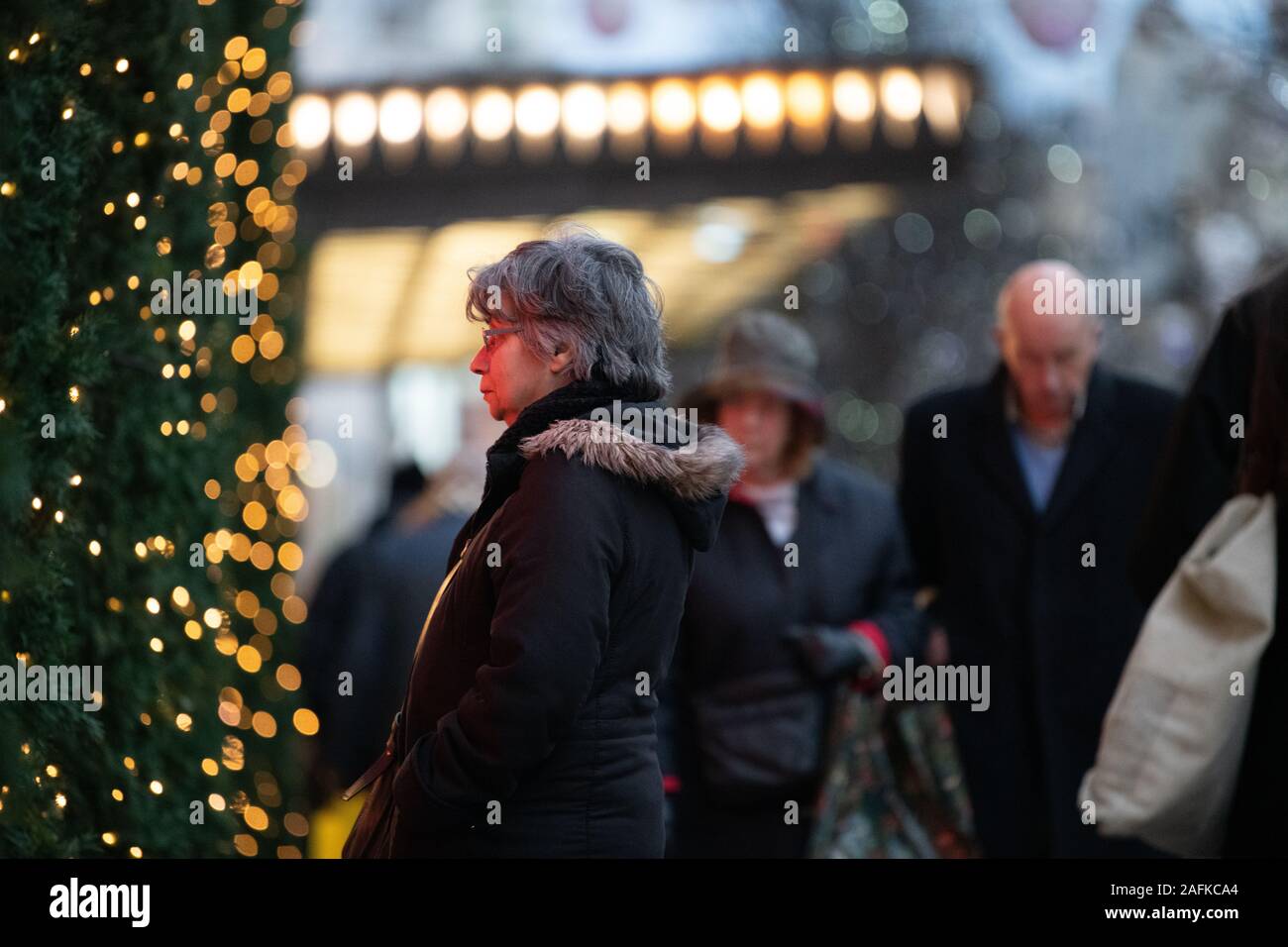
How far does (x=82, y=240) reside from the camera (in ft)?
12.3

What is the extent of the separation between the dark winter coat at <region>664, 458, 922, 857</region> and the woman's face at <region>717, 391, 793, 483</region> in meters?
0.15

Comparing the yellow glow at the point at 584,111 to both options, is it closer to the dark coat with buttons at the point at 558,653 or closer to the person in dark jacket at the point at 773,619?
the person in dark jacket at the point at 773,619

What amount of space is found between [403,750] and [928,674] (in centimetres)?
258

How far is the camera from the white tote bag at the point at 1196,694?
371 cm

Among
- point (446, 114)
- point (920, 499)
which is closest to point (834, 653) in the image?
point (920, 499)

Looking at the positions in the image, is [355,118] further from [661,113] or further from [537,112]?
[661,113]

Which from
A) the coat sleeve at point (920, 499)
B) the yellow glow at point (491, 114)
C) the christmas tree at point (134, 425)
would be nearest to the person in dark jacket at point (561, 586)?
the christmas tree at point (134, 425)

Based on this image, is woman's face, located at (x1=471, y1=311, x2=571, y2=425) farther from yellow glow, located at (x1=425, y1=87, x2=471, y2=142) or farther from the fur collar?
yellow glow, located at (x1=425, y1=87, x2=471, y2=142)

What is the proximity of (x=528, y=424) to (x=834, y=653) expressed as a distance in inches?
83.7

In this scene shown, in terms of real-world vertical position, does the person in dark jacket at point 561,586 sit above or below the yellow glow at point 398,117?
below

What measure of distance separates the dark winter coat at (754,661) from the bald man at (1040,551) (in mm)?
398

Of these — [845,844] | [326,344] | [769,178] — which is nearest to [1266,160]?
[769,178]

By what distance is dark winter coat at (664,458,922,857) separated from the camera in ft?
16.3
